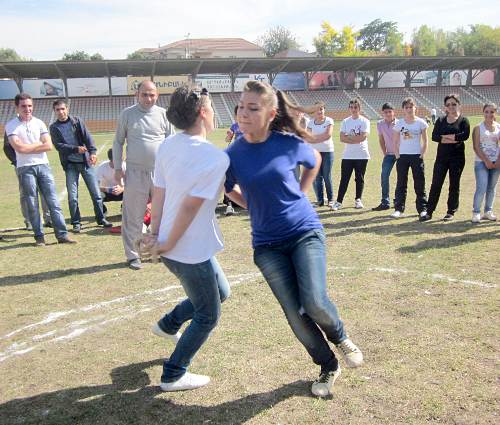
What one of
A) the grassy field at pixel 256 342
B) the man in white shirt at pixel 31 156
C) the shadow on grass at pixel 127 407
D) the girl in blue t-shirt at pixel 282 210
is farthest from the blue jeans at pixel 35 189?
the girl in blue t-shirt at pixel 282 210

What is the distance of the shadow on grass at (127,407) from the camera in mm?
3275

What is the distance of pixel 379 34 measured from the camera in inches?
4783

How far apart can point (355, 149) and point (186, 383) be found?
7106 mm

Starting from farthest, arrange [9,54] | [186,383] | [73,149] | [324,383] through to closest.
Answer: [9,54] < [73,149] < [186,383] < [324,383]

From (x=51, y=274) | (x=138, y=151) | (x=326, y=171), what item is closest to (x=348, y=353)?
(x=138, y=151)

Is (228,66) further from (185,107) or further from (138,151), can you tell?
(185,107)

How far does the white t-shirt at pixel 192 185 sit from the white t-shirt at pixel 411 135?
6360 millimetres

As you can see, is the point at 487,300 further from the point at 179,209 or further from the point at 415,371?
the point at 179,209

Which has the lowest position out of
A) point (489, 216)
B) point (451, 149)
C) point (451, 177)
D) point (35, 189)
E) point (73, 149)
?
point (489, 216)

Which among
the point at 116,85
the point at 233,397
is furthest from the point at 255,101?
the point at 116,85

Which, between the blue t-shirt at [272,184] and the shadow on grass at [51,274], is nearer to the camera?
the blue t-shirt at [272,184]

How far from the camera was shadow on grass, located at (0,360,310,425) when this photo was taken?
10.7ft

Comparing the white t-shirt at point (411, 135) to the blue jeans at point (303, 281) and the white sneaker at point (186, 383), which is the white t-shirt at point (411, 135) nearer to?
the blue jeans at point (303, 281)

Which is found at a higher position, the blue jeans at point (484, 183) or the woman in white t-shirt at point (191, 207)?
the woman in white t-shirt at point (191, 207)
